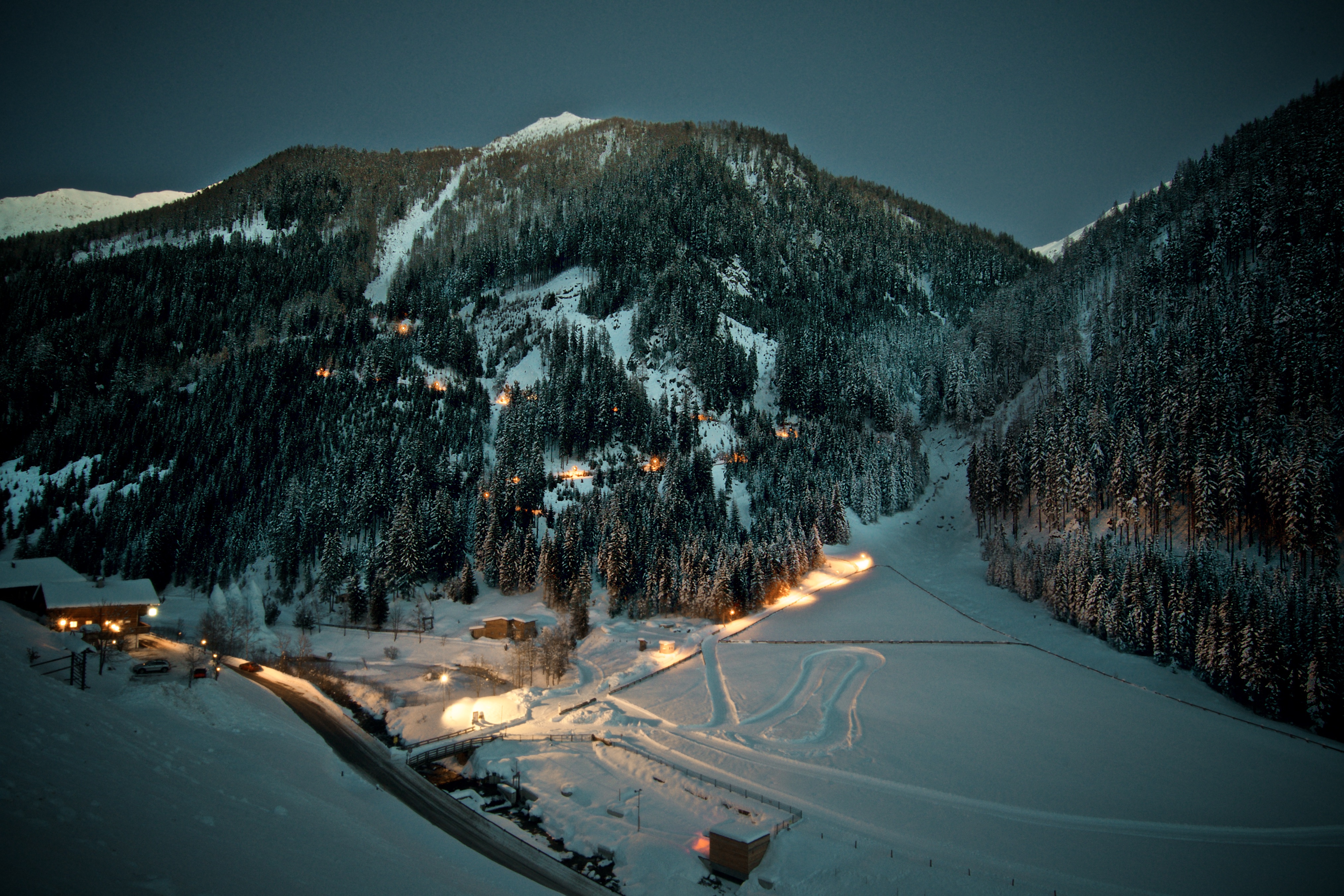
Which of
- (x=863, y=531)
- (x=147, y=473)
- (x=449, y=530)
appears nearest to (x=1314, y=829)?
(x=863, y=531)

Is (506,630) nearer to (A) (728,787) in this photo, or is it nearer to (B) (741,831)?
(A) (728,787)

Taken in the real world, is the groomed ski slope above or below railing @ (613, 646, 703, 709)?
above

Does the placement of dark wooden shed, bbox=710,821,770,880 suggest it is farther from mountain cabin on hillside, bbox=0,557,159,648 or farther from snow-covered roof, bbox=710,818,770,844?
mountain cabin on hillside, bbox=0,557,159,648

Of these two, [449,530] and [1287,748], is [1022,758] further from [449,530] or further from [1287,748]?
[449,530]

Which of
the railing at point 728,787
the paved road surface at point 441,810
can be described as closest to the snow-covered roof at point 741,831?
the railing at point 728,787

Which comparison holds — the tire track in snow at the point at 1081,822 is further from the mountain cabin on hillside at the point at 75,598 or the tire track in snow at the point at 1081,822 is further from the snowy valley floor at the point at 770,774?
the mountain cabin on hillside at the point at 75,598

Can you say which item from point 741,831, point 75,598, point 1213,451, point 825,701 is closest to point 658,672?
point 825,701

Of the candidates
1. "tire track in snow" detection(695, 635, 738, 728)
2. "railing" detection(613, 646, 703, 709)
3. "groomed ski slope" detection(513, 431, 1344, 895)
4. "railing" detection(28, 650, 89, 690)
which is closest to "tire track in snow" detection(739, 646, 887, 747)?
"groomed ski slope" detection(513, 431, 1344, 895)
